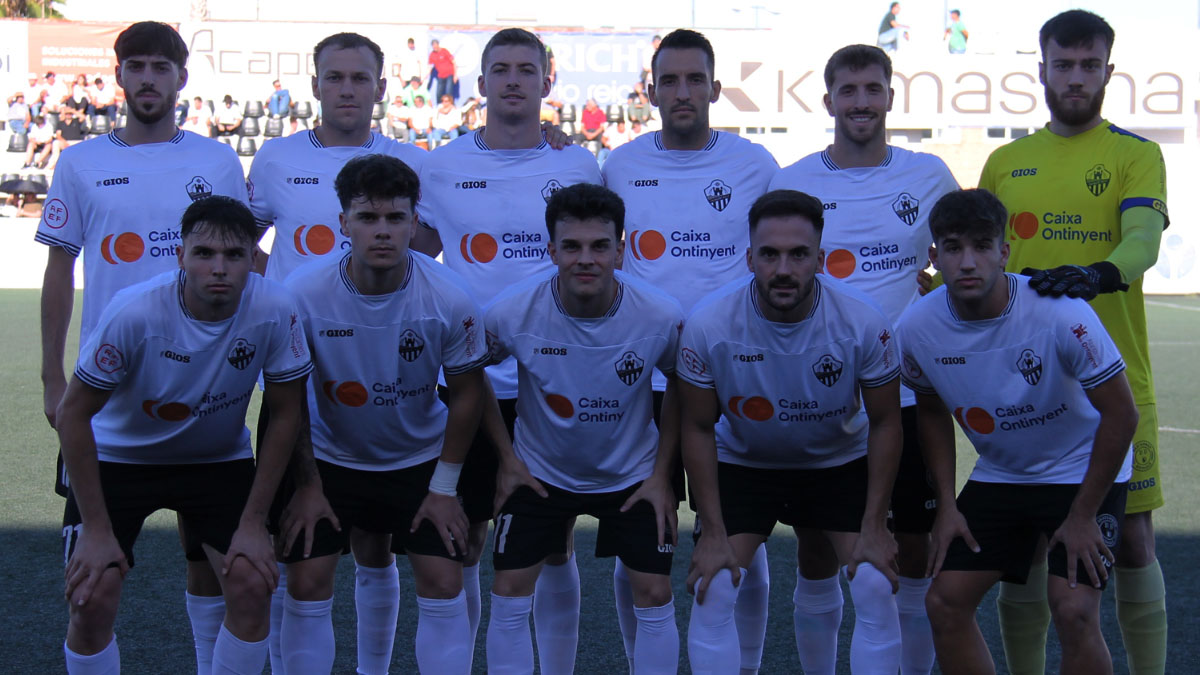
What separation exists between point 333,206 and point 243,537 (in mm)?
1207

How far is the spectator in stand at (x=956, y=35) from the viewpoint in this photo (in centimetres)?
2808

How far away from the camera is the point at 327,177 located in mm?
3996

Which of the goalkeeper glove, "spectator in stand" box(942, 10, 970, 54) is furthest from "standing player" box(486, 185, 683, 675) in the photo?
"spectator in stand" box(942, 10, 970, 54)

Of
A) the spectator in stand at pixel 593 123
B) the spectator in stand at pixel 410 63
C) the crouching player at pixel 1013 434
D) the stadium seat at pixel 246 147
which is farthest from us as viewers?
the spectator in stand at pixel 410 63

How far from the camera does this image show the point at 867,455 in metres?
3.59

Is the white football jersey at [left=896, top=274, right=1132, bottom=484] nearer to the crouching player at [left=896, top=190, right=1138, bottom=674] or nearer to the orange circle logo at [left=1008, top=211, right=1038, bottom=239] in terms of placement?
the crouching player at [left=896, top=190, right=1138, bottom=674]

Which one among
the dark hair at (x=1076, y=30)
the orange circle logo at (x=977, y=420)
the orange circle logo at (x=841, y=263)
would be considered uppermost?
the dark hair at (x=1076, y=30)

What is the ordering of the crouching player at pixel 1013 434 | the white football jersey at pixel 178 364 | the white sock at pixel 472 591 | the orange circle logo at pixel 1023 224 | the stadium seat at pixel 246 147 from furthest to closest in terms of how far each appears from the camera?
the stadium seat at pixel 246 147 → the white sock at pixel 472 591 → the orange circle logo at pixel 1023 224 → the white football jersey at pixel 178 364 → the crouching player at pixel 1013 434

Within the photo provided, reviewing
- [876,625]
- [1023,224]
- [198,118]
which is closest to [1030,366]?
[1023,224]

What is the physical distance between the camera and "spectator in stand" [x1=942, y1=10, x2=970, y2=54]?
28.1m

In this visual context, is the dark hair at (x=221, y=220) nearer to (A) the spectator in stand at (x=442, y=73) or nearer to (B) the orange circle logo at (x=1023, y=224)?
(B) the orange circle logo at (x=1023, y=224)

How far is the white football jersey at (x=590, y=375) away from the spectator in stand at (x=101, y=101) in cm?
2289

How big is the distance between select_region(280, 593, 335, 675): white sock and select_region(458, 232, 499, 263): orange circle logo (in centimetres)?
123

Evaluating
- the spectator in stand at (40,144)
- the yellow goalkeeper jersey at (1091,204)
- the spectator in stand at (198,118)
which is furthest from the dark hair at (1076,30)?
the spectator in stand at (40,144)
